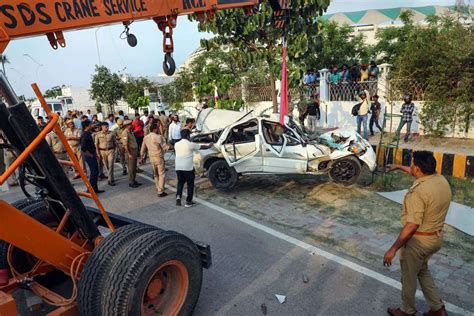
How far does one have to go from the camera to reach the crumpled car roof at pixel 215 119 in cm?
1005

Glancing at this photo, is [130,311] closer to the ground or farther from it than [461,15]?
closer to the ground

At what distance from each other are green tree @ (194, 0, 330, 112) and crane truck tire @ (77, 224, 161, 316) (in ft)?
26.4

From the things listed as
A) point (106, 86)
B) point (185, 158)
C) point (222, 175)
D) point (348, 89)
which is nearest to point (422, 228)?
point (185, 158)

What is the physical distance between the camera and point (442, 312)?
3498mm

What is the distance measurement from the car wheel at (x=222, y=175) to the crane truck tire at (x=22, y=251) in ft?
14.5

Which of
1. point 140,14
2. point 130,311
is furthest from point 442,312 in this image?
point 140,14

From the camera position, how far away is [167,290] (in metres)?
3.48

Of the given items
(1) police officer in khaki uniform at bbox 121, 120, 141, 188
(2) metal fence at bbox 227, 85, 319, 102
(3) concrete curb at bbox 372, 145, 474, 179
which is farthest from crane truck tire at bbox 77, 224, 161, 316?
(2) metal fence at bbox 227, 85, 319, 102

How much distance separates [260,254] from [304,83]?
12700 millimetres

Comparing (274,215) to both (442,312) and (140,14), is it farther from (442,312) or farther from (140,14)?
(140,14)

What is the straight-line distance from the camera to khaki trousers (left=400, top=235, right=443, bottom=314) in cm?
337

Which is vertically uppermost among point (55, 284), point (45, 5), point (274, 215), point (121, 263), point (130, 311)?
point (45, 5)

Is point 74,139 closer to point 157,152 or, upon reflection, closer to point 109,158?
point 109,158

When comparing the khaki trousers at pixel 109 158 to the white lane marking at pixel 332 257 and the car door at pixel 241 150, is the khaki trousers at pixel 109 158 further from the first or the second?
the white lane marking at pixel 332 257
